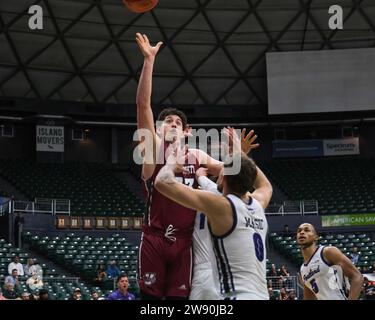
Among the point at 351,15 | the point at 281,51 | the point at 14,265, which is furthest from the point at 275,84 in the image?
the point at 14,265

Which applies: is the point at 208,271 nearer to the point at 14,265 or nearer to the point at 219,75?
the point at 14,265

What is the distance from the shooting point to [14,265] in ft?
71.6

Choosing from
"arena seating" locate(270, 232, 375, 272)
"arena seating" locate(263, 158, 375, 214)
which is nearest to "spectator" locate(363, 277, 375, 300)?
"arena seating" locate(270, 232, 375, 272)

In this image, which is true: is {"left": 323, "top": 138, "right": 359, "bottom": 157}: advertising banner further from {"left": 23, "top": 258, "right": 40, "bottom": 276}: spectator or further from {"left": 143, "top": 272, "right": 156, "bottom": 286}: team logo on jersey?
{"left": 143, "top": 272, "right": 156, "bottom": 286}: team logo on jersey

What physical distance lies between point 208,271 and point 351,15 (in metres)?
30.7

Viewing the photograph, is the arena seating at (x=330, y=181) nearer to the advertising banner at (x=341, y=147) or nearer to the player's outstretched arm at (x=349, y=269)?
the advertising banner at (x=341, y=147)

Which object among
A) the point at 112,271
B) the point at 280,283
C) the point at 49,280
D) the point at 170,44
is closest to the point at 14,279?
the point at 49,280

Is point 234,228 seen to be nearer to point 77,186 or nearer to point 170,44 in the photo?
point 77,186

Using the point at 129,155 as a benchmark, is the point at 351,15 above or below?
above

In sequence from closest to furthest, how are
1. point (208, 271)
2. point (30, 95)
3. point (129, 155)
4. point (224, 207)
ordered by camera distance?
point (224, 207), point (208, 271), point (30, 95), point (129, 155)

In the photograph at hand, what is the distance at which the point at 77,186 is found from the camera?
33.7 meters

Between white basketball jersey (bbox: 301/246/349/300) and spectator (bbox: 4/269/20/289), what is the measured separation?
11519 millimetres

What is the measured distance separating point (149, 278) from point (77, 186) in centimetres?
2741
